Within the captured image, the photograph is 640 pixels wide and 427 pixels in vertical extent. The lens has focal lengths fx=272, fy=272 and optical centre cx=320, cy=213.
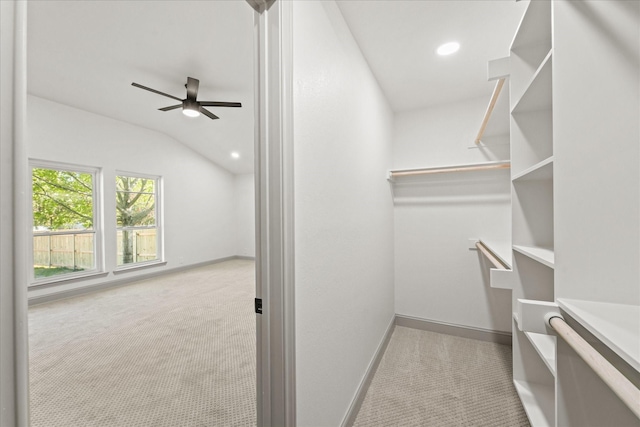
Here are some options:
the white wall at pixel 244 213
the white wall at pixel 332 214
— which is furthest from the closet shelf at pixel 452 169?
the white wall at pixel 244 213

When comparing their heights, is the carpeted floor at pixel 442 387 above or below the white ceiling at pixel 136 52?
below

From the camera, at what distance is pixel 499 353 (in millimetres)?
2432

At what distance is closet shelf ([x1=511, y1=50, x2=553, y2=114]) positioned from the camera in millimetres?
1140

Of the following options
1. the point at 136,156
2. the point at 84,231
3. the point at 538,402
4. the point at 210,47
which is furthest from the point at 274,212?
the point at 136,156

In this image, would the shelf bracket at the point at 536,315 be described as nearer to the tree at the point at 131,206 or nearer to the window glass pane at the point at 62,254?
the window glass pane at the point at 62,254

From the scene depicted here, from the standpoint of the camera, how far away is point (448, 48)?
196 centimetres

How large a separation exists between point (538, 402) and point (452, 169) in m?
1.77

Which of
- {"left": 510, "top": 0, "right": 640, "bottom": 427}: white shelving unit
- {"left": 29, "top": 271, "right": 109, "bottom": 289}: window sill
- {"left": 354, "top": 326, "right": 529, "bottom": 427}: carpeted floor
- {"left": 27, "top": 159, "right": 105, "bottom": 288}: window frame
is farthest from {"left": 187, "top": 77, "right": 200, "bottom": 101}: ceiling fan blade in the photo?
{"left": 354, "top": 326, "right": 529, "bottom": 427}: carpeted floor

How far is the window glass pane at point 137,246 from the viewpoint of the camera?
4.82 meters

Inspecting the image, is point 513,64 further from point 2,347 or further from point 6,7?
point 2,347

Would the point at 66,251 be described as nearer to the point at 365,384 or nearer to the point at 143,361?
the point at 143,361

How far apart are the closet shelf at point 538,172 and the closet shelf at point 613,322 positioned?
1.69ft

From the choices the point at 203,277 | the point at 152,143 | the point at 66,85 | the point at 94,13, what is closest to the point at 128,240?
the point at 203,277

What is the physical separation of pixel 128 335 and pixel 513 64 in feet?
12.9
